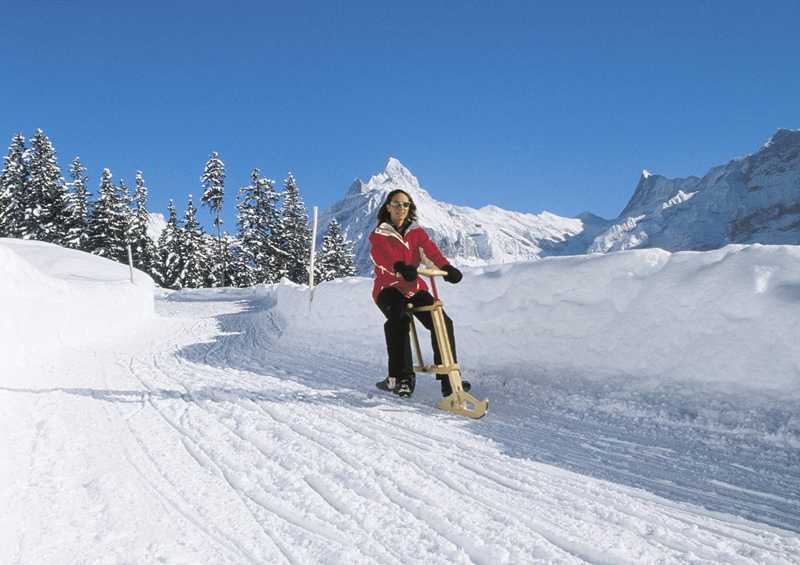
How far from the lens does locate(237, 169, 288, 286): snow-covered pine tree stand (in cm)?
4781

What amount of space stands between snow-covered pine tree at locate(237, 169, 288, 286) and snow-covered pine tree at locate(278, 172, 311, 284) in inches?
22.1

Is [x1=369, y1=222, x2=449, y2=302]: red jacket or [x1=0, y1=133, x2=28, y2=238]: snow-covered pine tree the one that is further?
[x1=0, y1=133, x2=28, y2=238]: snow-covered pine tree

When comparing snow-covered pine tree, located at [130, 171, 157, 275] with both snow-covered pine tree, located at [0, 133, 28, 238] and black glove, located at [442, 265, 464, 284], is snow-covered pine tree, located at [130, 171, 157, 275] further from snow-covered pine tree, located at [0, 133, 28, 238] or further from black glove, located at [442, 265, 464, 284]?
black glove, located at [442, 265, 464, 284]

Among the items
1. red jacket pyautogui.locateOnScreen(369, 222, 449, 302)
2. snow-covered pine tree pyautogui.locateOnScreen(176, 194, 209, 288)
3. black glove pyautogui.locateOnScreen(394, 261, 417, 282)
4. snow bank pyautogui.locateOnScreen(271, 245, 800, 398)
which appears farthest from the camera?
snow-covered pine tree pyautogui.locateOnScreen(176, 194, 209, 288)

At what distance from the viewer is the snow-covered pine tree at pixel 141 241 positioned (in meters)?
48.8

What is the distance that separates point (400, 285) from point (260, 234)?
148 ft

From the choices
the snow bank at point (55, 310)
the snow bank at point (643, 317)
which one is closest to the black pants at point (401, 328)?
the snow bank at point (643, 317)

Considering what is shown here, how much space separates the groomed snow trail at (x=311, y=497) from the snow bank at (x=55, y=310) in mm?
2668

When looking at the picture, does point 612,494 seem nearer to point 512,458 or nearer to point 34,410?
point 512,458

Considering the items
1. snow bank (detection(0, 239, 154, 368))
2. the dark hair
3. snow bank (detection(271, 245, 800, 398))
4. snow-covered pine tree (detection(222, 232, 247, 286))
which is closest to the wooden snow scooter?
the dark hair

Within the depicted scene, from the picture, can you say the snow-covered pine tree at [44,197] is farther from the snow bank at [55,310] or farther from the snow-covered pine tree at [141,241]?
the snow bank at [55,310]

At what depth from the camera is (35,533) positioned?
252 cm

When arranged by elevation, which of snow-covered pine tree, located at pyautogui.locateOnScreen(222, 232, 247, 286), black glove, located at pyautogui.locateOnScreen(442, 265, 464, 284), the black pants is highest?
snow-covered pine tree, located at pyautogui.locateOnScreen(222, 232, 247, 286)

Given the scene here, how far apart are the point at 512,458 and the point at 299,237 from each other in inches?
1852
